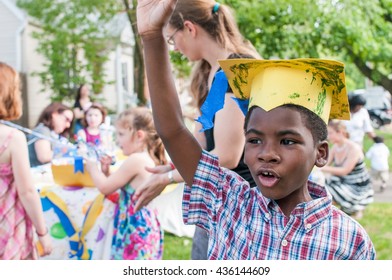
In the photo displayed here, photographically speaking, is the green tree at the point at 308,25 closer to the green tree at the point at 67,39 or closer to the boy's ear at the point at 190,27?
the green tree at the point at 67,39

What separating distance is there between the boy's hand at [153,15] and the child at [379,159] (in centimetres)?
737

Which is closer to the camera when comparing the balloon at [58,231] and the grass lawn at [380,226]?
the balloon at [58,231]

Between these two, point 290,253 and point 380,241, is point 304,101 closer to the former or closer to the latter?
point 290,253

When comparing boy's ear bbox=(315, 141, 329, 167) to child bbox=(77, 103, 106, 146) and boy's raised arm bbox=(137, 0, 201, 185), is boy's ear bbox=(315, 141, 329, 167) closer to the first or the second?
boy's raised arm bbox=(137, 0, 201, 185)

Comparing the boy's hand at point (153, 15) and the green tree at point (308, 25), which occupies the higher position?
the green tree at point (308, 25)

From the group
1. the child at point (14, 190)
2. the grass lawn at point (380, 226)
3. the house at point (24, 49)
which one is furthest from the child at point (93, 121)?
the house at point (24, 49)

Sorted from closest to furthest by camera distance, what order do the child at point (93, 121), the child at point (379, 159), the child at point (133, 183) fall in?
the child at point (133, 183), the child at point (93, 121), the child at point (379, 159)

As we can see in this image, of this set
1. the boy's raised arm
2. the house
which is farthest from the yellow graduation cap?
the house

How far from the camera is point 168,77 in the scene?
5.30 feet

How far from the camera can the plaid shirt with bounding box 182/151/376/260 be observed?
4.85 ft

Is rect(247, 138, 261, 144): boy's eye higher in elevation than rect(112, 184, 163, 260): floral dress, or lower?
higher

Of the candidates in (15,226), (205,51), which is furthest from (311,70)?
(15,226)

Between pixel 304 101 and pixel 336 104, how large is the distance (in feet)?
0.59

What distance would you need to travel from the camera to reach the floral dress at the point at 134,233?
11.9ft
